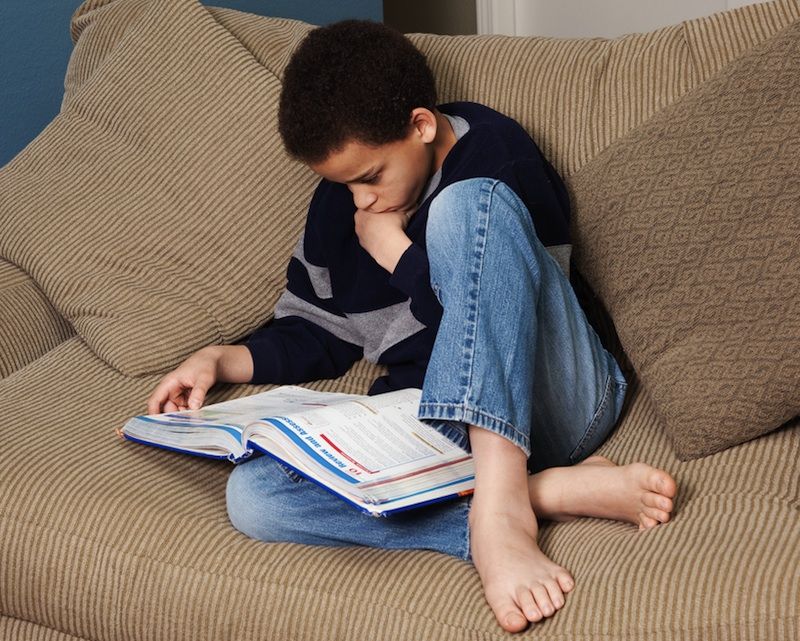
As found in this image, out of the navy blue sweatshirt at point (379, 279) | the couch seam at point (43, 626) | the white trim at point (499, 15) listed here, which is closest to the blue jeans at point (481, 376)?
the navy blue sweatshirt at point (379, 279)

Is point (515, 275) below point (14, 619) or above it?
above

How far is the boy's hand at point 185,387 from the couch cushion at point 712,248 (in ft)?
1.65

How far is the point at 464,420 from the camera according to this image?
1102 millimetres

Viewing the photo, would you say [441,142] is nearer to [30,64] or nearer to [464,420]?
[464,420]

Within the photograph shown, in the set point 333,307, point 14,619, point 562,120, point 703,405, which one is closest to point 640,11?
point 562,120

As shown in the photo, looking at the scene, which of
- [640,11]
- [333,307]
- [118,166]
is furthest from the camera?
[640,11]

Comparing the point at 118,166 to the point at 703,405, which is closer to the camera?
the point at 703,405

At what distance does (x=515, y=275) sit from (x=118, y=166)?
0.80 m

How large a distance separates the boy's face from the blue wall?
55.4 inches

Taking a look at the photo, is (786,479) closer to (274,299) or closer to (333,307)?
(333,307)

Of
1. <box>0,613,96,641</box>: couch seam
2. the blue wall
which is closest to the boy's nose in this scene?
<box>0,613,96,641</box>: couch seam

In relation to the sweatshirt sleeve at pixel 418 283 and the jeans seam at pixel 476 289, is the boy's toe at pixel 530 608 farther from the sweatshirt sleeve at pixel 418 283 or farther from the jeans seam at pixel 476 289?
the sweatshirt sleeve at pixel 418 283

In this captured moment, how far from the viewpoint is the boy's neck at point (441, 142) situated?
1.45m

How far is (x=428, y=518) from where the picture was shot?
117 cm
